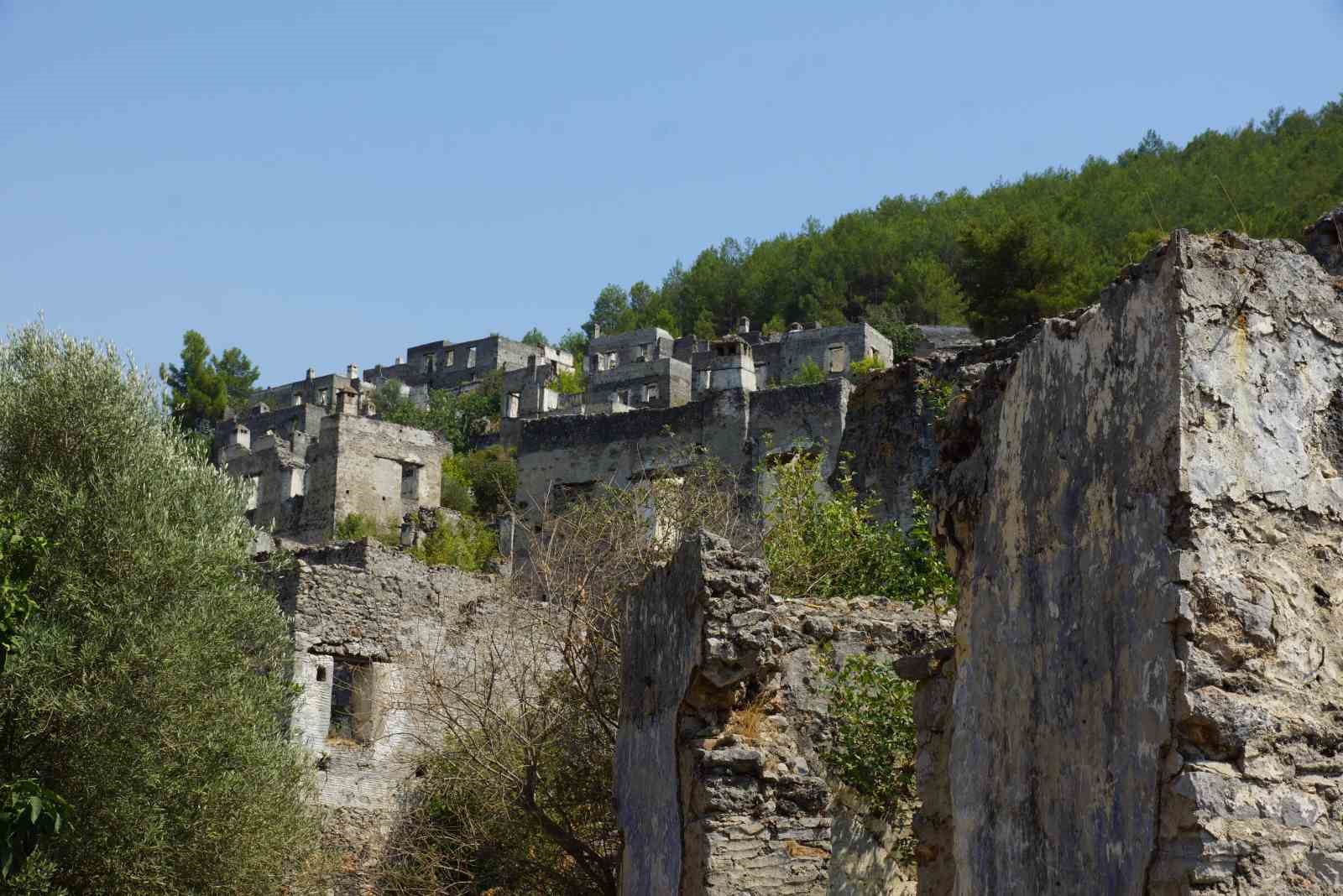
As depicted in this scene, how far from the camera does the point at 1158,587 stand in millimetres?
4719

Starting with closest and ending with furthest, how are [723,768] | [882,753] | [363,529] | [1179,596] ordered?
[1179,596] → [723,768] → [882,753] → [363,529]

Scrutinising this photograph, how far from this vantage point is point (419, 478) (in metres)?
43.9

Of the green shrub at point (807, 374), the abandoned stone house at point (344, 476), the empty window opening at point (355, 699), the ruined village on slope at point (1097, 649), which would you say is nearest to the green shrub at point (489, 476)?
the abandoned stone house at point (344, 476)

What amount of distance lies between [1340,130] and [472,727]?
154 ft

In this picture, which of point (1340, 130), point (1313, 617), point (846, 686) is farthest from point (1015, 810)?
point (1340, 130)

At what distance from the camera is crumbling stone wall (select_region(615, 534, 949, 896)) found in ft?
29.2

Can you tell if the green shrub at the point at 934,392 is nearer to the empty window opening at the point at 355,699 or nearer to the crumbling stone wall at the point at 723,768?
the crumbling stone wall at the point at 723,768

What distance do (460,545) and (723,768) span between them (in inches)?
948

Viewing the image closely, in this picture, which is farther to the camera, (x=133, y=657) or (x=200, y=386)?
(x=200, y=386)

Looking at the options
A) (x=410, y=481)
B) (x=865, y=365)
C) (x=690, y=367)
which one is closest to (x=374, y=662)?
(x=410, y=481)

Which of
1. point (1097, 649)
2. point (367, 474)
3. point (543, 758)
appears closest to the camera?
point (1097, 649)

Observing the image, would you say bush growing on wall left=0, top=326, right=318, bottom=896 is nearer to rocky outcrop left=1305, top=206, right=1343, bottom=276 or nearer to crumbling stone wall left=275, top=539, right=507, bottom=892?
crumbling stone wall left=275, top=539, right=507, bottom=892

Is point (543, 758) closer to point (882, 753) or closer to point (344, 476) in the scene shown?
point (882, 753)

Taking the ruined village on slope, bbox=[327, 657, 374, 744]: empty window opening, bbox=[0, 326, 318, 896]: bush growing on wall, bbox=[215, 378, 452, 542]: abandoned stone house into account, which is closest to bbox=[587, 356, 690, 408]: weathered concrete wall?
bbox=[215, 378, 452, 542]: abandoned stone house
